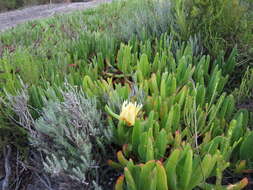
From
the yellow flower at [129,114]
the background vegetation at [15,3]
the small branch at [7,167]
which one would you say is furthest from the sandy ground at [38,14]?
the yellow flower at [129,114]

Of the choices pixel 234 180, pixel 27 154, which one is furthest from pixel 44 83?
pixel 234 180

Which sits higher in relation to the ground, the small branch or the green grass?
the green grass

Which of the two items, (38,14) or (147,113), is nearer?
(147,113)

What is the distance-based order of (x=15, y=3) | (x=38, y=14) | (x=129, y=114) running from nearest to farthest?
(x=129, y=114)
(x=38, y=14)
(x=15, y=3)

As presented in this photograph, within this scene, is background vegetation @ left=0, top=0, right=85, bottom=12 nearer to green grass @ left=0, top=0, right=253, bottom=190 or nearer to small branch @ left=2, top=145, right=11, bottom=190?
green grass @ left=0, top=0, right=253, bottom=190

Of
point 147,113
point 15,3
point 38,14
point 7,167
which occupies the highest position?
point 15,3

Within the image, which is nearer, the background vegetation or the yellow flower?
the yellow flower

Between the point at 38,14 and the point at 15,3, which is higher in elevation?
the point at 15,3

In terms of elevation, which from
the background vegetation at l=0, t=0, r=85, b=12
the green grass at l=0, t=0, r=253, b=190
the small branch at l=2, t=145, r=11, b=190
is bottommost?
the small branch at l=2, t=145, r=11, b=190

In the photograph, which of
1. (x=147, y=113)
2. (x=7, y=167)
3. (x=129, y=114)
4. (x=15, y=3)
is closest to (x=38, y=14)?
(x=15, y=3)

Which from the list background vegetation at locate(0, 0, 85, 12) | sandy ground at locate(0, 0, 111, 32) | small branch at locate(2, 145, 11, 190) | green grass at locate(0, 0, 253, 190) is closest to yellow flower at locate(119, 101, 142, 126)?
green grass at locate(0, 0, 253, 190)

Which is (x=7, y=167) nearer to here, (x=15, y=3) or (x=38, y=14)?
(x=38, y=14)

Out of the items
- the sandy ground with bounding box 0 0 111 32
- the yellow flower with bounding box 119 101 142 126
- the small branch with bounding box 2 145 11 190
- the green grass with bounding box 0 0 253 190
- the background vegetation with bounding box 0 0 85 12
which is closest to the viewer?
the green grass with bounding box 0 0 253 190

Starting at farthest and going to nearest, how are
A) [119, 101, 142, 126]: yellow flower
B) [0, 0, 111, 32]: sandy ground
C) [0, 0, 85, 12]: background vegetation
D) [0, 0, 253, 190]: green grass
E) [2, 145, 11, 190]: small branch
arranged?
[0, 0, 85, 12]: background vegetation < [0, 0, 111, 32]: sandy ground < [2, 145, 11, 190]: small branch < [119, 101, 142, 126]: yellow flower < [0, 0, 253, 190]: green grass
